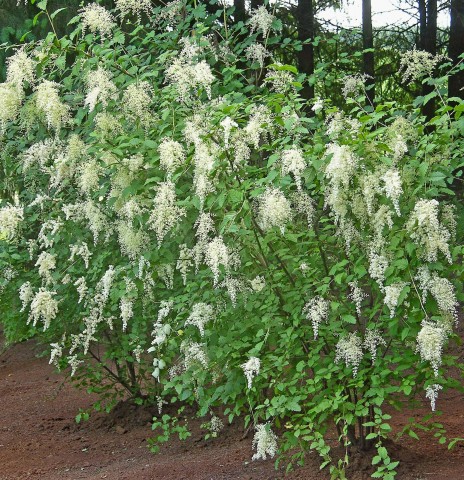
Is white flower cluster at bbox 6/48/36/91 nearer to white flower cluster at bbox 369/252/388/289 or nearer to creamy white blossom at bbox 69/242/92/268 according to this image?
creamy white blossom at bbox 69/242/92/268

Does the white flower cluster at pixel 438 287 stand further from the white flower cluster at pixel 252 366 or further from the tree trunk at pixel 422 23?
the tree trunk at pixel 422 23

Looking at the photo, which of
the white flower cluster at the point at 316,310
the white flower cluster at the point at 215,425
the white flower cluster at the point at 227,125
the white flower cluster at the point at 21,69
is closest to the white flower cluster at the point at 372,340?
the white flower cluster at the point at 316,310

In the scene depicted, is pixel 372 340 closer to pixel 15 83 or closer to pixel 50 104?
pixel 50 104

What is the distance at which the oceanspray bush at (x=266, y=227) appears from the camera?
12.7ft

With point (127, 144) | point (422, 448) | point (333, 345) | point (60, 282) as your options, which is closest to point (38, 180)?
point (60, 282)

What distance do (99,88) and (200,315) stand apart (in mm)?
1380

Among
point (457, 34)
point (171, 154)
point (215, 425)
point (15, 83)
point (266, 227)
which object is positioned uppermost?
point (457, 34)

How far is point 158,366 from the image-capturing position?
5.37 m

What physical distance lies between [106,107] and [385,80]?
7.88 m

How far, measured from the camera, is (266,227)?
163 inches

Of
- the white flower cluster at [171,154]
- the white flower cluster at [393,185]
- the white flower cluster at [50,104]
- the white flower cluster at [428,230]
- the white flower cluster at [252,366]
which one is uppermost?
the white flower cluster at [50,104]

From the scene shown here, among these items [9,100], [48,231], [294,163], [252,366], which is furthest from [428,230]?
[48,231]

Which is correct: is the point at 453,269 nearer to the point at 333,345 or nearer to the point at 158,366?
the point at 333,345

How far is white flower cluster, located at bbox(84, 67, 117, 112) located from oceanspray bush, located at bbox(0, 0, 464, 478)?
12 mm
